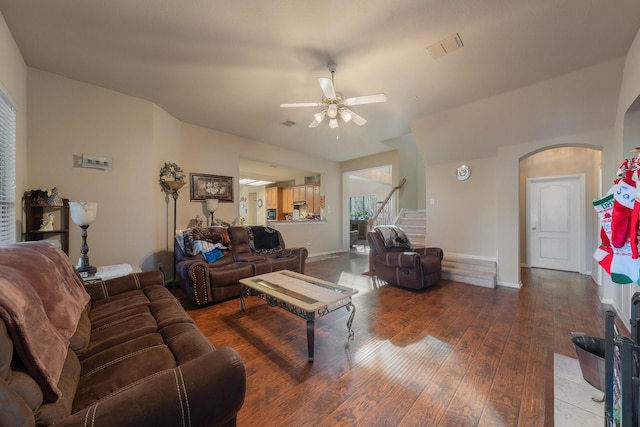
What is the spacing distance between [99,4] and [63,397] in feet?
8.48

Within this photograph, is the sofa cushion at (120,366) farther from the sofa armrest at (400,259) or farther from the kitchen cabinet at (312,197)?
the kitchen cabinet at (312,197)

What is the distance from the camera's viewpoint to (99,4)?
1.82 metres

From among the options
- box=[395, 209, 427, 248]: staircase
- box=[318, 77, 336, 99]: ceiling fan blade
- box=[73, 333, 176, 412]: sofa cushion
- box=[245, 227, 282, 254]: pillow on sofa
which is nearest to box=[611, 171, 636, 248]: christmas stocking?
box=[318, 77, 336, 99]: ceiling fan blade

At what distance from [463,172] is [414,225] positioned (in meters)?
1.72

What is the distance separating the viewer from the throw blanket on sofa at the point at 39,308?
804mm

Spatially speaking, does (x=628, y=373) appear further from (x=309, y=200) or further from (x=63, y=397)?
(x=309, y=200)

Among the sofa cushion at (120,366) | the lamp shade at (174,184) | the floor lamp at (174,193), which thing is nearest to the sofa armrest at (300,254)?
the floor lamp at (174,193)

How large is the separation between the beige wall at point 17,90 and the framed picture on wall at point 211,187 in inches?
75.3

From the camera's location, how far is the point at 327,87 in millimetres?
2369

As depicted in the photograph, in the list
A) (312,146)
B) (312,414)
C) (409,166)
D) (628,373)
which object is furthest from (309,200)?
(628,373)

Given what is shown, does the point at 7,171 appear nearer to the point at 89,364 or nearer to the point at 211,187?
the point at 89,364

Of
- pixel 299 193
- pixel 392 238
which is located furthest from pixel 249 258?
pixel 299 193

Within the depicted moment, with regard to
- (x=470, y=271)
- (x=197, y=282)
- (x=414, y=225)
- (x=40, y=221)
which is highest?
(x=40, y=221)

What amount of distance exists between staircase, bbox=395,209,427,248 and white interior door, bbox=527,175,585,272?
6.82ft
